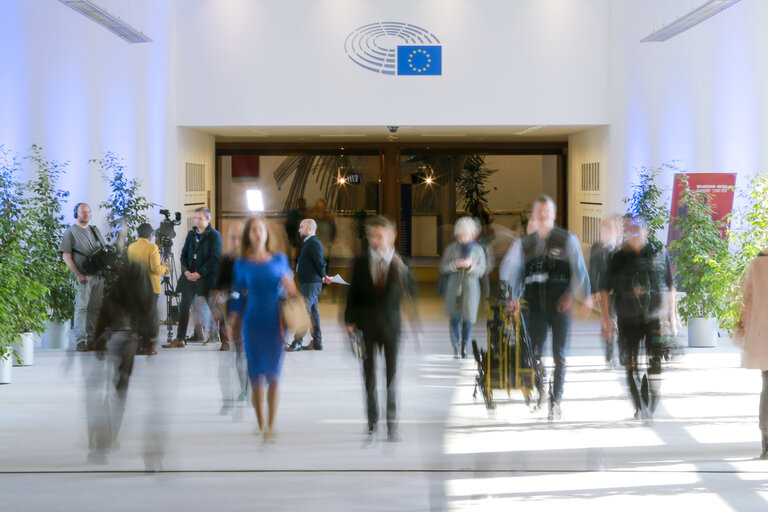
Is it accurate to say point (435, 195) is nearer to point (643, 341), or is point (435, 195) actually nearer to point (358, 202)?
point (358, 202)

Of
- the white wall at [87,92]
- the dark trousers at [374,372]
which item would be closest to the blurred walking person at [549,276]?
the dark trousers at [374,372]

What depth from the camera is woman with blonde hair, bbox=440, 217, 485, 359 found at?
11516mm

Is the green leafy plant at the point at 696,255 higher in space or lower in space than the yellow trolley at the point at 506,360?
higher

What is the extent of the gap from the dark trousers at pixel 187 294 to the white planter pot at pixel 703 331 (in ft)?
20.9

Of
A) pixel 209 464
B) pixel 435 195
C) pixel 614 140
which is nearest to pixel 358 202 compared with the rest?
pixel 435 195

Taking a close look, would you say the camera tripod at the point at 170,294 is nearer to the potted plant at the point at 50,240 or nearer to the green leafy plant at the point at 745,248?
the potted plant at the point at 50,240

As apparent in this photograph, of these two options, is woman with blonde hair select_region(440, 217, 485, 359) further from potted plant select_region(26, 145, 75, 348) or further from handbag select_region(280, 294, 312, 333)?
potted plant select_region(26, 145, 75, 348)

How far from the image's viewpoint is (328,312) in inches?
688

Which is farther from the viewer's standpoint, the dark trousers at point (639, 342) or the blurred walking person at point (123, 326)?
the dark trousers at point (639, 342)

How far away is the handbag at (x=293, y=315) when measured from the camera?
288 inches

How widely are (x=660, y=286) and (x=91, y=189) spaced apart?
8.44m

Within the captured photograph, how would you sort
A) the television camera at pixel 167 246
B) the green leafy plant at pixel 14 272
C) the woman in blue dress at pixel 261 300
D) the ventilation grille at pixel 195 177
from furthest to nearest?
the ventilation grille at pixel 195 177 < the television camera at pixel 167 246 < the green leafy plant at pixel 14 272 < the woman in blue dress at pixel 261 300

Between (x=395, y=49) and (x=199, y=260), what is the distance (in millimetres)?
6216

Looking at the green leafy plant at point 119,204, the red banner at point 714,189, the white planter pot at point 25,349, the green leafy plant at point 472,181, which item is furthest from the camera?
the green leafy plant at point 472,181
